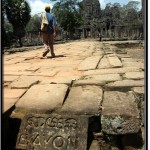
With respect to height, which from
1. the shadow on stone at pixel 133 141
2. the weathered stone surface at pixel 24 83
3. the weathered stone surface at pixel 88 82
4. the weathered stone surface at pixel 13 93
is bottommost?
the shadow on stone at pixel 133 141

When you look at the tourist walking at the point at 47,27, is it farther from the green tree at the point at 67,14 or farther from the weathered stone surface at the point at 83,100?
the green tree at the point at 67,14

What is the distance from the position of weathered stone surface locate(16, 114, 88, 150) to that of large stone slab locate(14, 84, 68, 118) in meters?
0.16

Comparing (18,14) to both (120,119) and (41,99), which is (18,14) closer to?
(41,99)

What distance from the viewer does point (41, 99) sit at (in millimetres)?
2354

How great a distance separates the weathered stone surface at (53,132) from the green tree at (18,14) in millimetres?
24672

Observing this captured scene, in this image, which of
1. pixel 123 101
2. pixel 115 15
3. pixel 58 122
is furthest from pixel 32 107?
pixel 115 15

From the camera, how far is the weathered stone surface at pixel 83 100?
6.75 ft

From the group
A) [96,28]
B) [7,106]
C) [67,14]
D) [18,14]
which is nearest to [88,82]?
[7,106]

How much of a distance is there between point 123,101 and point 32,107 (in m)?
0.73

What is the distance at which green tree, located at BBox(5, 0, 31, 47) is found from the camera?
25922mm

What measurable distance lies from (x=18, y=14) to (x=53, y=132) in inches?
1031

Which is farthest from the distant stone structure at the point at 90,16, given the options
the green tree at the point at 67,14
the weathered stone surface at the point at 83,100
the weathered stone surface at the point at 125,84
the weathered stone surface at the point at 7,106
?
the weathered stone surface at the point at 7,106

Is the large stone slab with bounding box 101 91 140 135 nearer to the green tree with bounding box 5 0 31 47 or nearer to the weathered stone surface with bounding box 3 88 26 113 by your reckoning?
the weathered stone surface with bounding box 3 88 26 113

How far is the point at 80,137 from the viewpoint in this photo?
1824 millimetres
